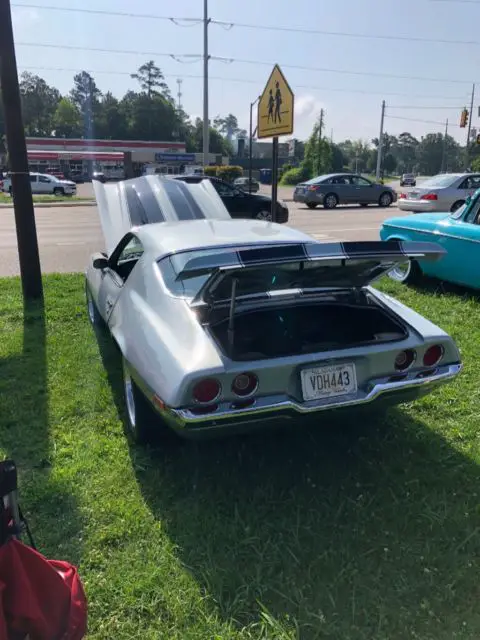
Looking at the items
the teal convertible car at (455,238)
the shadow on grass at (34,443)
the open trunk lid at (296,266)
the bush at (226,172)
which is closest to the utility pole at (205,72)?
the bush at (226,172)

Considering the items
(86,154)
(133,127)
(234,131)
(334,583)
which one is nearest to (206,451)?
(334,583)

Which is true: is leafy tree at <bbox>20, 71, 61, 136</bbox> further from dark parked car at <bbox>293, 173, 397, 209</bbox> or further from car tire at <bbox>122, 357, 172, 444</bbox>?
car tire at <bbox>122, 357, 172, 444</bbox>

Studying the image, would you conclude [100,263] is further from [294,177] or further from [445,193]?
[294,177]

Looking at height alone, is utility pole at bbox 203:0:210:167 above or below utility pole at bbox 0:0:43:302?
above

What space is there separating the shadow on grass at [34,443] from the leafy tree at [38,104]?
106536mm

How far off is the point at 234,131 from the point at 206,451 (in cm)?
18427

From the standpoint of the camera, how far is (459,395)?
4152 mm

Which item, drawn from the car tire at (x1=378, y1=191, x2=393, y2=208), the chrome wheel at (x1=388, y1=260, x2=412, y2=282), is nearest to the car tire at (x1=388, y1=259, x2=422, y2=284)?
the chrome wheel at (x1=388, y1=260, x2=412, y2=282)

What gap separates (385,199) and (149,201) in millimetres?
20887

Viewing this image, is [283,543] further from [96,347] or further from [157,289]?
[96,347]

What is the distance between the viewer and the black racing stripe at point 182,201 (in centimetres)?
562

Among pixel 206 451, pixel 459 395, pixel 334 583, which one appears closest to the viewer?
pixel 334 583

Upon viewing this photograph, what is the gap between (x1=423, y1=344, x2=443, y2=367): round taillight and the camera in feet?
10.0

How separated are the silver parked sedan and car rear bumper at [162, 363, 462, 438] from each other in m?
14.6
